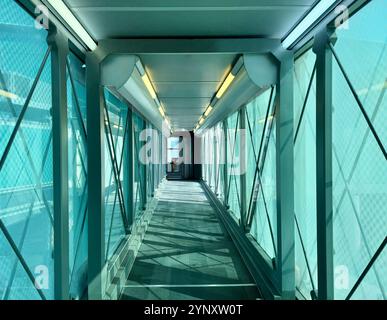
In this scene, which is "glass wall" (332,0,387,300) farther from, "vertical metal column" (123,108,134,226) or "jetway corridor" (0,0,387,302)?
"vertical metal column" (123,108,134,226)

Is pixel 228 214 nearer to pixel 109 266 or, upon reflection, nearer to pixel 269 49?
pixel 109 266

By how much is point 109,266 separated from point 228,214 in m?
2.84

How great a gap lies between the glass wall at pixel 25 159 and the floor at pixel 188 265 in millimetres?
1359

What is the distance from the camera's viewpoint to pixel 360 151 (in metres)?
Result: 1.49

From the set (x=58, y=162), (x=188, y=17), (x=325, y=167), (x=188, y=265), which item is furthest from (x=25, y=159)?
(x=188, y=265)

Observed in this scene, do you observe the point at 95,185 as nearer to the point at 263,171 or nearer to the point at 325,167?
the point at 325,167

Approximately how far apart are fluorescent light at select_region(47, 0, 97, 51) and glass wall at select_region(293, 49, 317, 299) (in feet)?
4.38

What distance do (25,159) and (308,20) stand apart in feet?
5.08

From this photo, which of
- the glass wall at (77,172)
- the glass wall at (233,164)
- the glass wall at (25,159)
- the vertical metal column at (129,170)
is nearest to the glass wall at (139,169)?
the vertical metal column at (129,170)

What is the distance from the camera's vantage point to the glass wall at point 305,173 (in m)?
2.11

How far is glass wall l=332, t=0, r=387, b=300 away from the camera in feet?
4.33

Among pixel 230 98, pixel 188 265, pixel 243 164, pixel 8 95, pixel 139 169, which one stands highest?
pixel 230 98

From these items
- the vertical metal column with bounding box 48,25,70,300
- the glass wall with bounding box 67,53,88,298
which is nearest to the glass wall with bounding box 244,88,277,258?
the glass wall with bounding box 67,53,88,298
